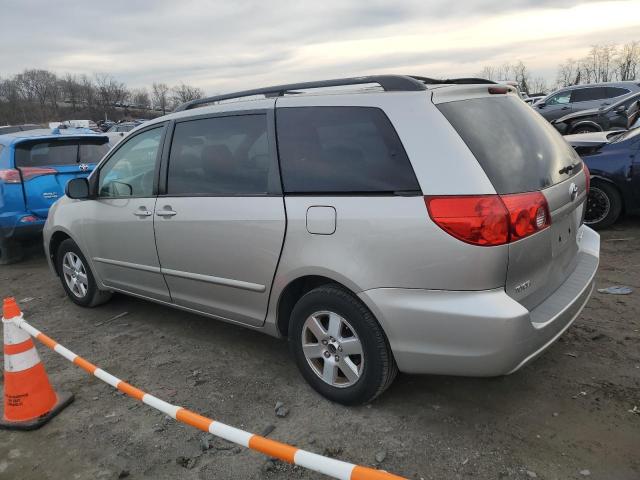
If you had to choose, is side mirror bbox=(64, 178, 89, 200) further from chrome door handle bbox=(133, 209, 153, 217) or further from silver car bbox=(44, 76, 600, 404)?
silver car bbox=(44, 76, 600, 404)

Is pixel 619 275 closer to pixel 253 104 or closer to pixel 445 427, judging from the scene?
pixel 445 427

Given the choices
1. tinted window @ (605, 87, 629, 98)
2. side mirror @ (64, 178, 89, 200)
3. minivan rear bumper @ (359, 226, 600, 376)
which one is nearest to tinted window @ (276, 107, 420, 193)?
minivan rear bumper @ (359, 226, 600, 376)

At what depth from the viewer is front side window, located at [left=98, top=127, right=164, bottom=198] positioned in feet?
13.4

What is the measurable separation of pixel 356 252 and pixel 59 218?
3483 millimetres

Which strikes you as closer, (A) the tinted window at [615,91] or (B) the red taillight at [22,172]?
(B) the red taillight at [22,172]

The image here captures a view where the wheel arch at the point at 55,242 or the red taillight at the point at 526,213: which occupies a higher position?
the red taillight at the point at 526,213

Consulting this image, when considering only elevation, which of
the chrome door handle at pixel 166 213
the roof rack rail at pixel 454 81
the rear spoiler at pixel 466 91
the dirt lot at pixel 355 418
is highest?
the roof rack rail at pixel 454 81

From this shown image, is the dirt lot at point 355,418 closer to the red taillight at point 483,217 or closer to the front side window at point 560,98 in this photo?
the red taillight at point 483,217

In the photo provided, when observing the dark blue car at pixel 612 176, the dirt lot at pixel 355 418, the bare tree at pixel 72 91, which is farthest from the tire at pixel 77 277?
the bare tree at pixel 72 91

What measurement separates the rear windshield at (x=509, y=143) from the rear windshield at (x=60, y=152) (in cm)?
589

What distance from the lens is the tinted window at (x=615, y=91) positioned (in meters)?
15.1

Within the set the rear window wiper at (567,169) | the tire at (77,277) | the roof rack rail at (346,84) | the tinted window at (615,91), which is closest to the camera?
the roof rack rail at (346,84)

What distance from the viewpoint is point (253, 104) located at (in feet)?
11.3

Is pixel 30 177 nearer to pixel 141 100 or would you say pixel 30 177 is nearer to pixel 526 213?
pixel 526 213
